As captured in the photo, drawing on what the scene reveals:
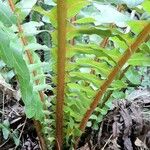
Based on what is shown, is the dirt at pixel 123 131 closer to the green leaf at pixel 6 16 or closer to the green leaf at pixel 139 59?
the green leaf at pixel 139 59

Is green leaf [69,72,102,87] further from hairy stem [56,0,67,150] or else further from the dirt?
the dirt

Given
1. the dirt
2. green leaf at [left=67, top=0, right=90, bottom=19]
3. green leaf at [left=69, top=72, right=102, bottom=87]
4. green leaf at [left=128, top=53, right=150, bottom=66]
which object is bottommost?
the dirt

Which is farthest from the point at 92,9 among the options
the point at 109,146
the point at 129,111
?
the point at 109,146

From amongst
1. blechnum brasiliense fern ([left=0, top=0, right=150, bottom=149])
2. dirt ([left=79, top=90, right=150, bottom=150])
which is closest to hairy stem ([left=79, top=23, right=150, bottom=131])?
blechnum brasiliense fern ([left=0, top=0, right=150, bottom=149])

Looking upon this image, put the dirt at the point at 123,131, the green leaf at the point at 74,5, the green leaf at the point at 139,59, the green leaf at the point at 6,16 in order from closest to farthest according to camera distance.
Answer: the green leaf at the point at 6,16 < the green leaf at the point at 74,5 < the green leaf at the point at 139,59 < the dirt at the point at 123,131

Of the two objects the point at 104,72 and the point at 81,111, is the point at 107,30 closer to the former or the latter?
the point at 104,72

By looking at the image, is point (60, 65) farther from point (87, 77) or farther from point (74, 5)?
point (74, 5)

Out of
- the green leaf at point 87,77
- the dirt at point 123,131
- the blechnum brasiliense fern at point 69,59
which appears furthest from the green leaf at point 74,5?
the dirt at point 123,131

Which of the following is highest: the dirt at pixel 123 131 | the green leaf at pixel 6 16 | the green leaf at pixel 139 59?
the green leaf at pixel 139 59
